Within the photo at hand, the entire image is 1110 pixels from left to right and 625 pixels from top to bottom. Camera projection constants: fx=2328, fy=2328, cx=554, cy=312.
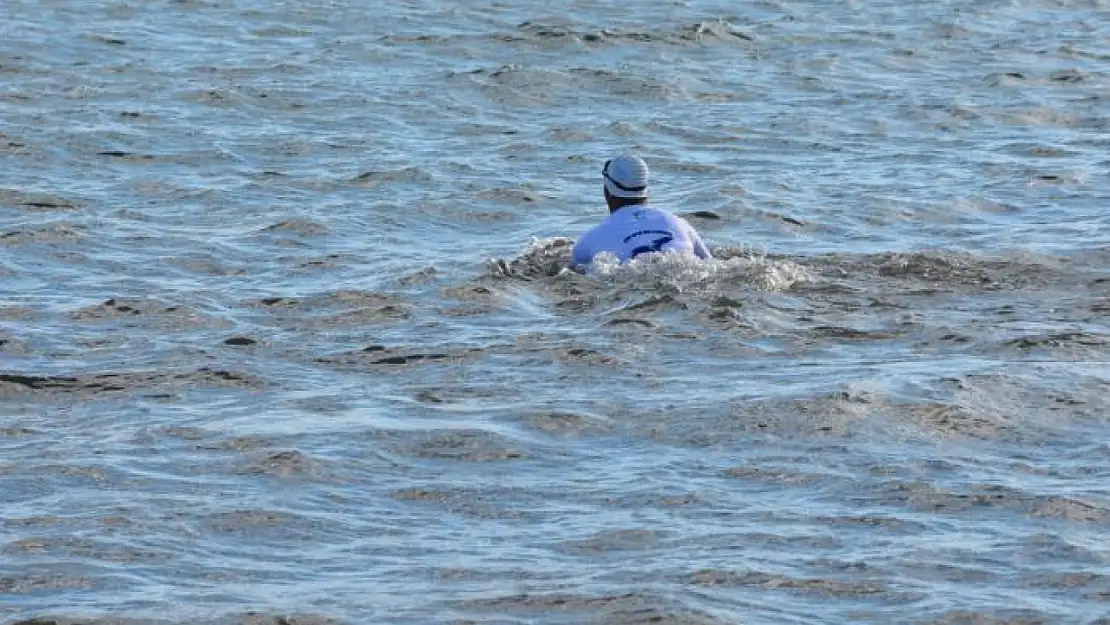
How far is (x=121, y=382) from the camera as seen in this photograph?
11.8 metres

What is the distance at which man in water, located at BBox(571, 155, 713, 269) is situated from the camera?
562 inches

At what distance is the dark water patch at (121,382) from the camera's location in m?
11.6

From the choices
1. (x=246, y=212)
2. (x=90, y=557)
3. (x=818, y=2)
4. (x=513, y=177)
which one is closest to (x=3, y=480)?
(x=90, y=557)

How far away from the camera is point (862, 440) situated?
10.6 meters

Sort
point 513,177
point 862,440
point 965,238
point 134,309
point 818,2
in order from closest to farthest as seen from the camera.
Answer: point 862,440 → point 134,309 → point 965,238 → point 513,177 → point 818,2

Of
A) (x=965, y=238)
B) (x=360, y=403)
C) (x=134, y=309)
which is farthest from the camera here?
(x=965, y=238)

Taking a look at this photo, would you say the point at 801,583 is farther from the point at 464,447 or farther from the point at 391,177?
the point at 391,177

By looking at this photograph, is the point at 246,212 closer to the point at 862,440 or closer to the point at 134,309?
the point at 134,309

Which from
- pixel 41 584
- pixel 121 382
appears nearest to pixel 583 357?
pixel 121 382

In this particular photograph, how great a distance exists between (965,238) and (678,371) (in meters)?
4.58

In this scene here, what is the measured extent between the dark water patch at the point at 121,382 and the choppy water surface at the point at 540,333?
3 cm

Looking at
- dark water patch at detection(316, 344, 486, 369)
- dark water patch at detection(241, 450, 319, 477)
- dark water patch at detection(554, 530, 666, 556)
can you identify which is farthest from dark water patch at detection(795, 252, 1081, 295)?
dark water patch at detection(554, 530, 666, 556)

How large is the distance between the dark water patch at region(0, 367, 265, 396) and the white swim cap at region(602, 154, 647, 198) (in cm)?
351

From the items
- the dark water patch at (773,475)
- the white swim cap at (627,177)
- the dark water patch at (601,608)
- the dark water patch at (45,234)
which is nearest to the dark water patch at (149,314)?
the dark water patch at (45,234)
